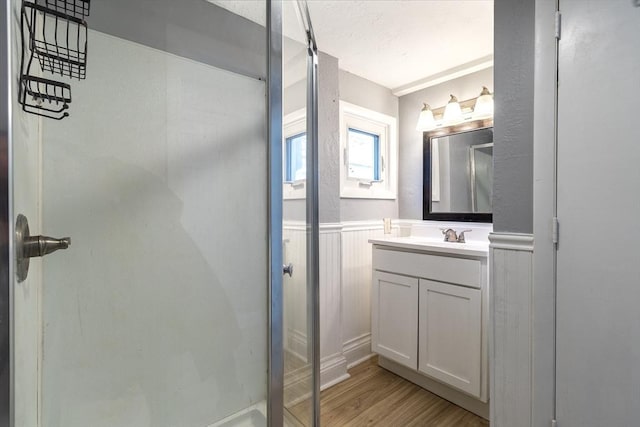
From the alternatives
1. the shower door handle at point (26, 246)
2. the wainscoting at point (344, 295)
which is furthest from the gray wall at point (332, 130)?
the shower door handle at point (26, 246)

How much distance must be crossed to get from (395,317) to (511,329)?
2.43 feet

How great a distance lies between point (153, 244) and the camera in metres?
1.10

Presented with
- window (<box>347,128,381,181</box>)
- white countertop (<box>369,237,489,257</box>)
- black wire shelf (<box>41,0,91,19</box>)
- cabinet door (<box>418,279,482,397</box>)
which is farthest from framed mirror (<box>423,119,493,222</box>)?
black wire shelf (<box>41,0,91,19</box>)

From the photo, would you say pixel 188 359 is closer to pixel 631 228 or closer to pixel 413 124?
pixel 631 228

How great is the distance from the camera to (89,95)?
0.95 m

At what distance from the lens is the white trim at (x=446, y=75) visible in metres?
1.89

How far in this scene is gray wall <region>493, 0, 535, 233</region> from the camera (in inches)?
45.2

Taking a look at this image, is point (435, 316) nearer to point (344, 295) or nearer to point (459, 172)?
point (344, 295)

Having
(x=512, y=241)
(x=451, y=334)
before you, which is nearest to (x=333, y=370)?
(x=451, y=334)

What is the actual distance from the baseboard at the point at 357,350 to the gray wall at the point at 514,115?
1.31 meters

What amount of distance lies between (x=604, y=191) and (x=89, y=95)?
1.77 meters

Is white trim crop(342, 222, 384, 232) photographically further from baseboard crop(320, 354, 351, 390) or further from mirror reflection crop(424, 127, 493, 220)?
baseboard crop(320, 354, 351, 390)

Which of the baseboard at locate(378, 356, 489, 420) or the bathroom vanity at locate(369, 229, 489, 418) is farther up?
the bathroom vanity at locate(369, 229, 489, 418)

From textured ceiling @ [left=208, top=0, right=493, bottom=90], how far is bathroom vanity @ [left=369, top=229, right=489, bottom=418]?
1236 millimetres
